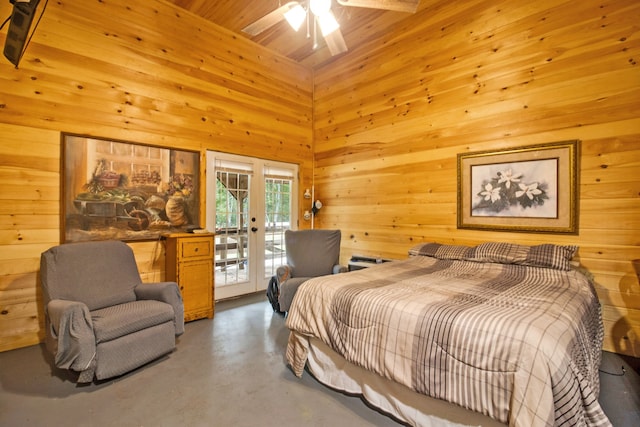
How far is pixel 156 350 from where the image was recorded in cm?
244

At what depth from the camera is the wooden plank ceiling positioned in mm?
3668

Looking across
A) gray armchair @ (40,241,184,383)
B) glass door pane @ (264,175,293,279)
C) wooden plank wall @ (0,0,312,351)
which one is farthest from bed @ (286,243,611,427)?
wooden plank wall @ (0,0,312,351)

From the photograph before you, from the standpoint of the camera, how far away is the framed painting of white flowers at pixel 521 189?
2.79 metres

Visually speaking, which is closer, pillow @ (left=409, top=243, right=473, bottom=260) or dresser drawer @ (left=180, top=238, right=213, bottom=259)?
pillow @ (left=409, top=243, right=473, bottom=260)

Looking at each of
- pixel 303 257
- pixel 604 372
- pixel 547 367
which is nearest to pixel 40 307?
pixel 303 257

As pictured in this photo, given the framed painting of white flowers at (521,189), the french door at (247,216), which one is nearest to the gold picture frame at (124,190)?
the french door at (247,216)

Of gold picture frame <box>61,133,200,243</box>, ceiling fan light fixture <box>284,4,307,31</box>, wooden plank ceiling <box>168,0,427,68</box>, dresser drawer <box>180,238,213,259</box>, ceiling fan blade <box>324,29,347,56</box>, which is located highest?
wooden plank ceiling <box>168,0,427,68</box>

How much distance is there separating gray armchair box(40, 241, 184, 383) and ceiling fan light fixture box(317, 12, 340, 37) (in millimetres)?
2581

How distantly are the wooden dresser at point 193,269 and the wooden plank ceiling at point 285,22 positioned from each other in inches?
104

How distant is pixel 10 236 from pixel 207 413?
2502 mm

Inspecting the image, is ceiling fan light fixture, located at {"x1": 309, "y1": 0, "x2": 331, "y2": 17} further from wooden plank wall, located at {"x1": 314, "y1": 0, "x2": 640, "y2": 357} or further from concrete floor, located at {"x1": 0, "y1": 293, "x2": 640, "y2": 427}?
concrete floor, located at {"x1": 0, "y1": 293, "x2": 640, "y2": 427}

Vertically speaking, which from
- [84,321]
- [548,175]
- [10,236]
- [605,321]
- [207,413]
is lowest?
[207,413]

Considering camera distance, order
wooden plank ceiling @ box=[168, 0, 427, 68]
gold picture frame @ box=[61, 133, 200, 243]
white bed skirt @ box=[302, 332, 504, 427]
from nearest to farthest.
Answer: white bed skirt @ box=[302, 332, 504, 427]
gold picture frame @ box=[61, 133, 200, 243]
wooden plank ceiling @ box=[168, 0, 427, 68]

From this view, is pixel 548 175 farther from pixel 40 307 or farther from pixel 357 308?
pixel 40 307
